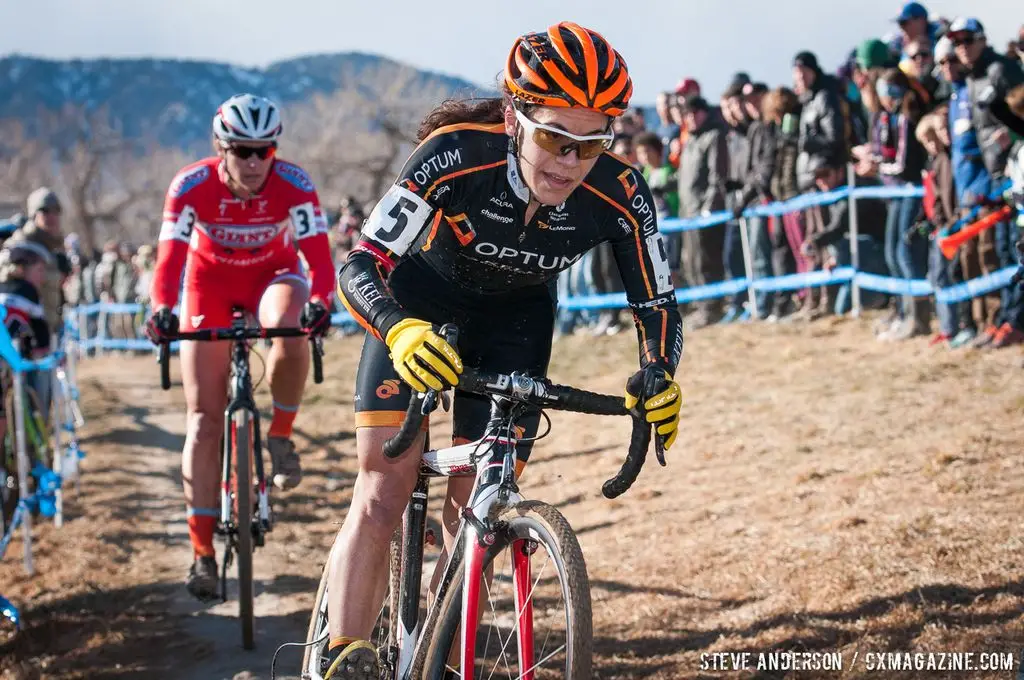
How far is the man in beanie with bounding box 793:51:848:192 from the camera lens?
11.5 meters

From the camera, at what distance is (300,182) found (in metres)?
6.99

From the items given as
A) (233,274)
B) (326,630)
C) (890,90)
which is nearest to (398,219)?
(326,630)

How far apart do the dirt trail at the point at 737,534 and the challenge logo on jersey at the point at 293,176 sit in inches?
95.3

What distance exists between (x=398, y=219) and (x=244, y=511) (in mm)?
2768

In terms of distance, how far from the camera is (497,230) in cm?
404

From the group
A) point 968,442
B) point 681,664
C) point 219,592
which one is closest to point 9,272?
point 219,592

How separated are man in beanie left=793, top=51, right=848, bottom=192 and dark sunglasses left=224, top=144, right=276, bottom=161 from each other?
6682 mm

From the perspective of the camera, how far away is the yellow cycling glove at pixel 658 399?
3443 millimetres

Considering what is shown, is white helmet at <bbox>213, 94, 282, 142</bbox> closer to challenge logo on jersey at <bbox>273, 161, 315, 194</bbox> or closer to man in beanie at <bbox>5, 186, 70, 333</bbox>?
challenge logo on jersey at <bbox>273, 161, 315, 194</bbox>

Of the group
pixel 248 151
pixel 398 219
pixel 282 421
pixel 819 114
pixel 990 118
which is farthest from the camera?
pixel 819 114

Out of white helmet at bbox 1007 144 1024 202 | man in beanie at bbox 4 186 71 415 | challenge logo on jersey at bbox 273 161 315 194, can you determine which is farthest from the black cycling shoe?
white helmet at bbox 1007 144 1024 202

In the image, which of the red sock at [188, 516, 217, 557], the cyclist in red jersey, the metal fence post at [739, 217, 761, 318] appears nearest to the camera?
the red sock at [188, 516, 217, 557]

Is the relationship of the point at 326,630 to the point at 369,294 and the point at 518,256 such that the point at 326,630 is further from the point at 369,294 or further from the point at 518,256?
the point at 518,256

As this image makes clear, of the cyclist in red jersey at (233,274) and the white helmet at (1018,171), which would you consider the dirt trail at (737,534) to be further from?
the white helmet at (1018,171)
